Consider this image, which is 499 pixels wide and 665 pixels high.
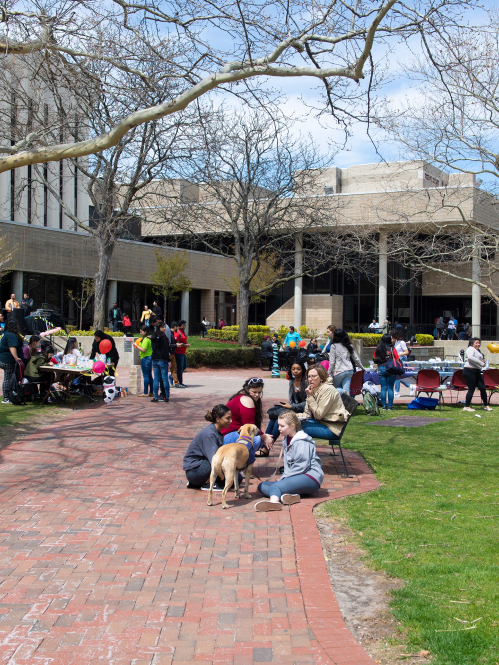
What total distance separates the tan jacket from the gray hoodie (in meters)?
0.94

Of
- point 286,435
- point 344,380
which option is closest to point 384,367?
point 344,380

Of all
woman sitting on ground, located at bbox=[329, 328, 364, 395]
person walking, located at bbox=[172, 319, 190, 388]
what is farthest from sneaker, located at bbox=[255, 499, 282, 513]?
person walking, located at bbox=[172, 319, 190, 388]

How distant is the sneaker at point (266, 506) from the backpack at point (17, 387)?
786 cm

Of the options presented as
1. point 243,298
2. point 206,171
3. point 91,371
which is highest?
point 206,171

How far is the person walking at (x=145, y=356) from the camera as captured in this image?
45.7ft

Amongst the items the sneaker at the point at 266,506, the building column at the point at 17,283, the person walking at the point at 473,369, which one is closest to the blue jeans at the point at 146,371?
the person walking at the point at 473,369

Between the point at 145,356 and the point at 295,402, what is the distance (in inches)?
225

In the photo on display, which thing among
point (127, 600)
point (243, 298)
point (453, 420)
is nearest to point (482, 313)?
point (243, 298)

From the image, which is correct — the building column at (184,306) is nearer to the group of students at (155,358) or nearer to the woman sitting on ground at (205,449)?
the group of students at (155,358)

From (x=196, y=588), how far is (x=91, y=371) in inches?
379

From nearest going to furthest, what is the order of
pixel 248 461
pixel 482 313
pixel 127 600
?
pixel 127 600
pixel 248 461
pixel 482 313

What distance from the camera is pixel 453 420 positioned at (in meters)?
12.6

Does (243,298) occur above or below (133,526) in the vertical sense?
above

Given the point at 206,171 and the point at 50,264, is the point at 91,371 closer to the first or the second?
the point at 206,171
